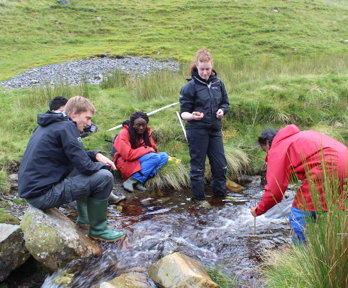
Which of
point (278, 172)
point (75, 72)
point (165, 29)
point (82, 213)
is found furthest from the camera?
point (165, 29)

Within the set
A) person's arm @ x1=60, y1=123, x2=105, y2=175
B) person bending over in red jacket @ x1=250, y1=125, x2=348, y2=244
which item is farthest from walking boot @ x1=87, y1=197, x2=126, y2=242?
person bending over in red jacket @ x1=250, y1=125, x2=348, y2=244

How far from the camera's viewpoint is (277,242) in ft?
14.5

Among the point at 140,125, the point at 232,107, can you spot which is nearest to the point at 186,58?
the point at 232,107

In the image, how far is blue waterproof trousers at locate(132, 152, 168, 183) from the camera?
20.7 feet

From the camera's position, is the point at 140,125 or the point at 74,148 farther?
the point at 140,125

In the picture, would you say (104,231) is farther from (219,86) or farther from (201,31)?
(201,31)

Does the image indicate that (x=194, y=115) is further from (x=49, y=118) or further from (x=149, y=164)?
(x=49, y=118)

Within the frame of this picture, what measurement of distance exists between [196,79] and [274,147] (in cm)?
228

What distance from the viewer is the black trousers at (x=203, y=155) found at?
5.44m

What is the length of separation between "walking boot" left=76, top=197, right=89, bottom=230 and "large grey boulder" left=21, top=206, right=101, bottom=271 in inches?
18.9

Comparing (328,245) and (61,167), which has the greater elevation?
(328,245)

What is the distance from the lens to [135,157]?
6371 millimetres

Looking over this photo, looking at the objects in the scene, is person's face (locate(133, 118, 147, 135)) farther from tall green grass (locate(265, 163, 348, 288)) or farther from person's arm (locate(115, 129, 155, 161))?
tall green grass (locate(265, 163, 348, 288))

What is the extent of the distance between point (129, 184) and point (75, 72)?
1129 cm
